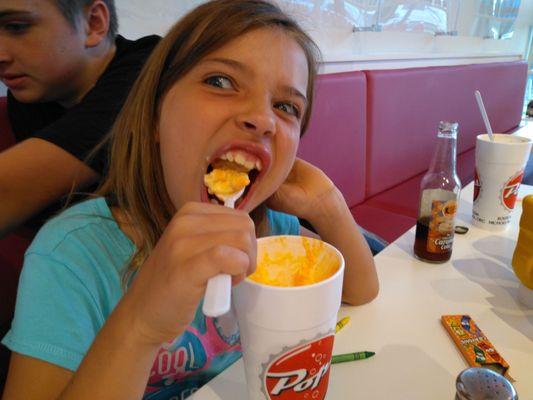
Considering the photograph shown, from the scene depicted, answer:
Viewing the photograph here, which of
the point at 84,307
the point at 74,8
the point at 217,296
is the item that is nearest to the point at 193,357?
the point at 84,307

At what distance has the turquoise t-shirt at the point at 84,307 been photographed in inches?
24.1

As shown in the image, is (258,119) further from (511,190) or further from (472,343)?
(511,190)

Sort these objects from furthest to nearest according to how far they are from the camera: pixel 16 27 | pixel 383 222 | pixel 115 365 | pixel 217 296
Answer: pixel 383 222, pixel 16 27, pixel 115 365, pixel 217 296

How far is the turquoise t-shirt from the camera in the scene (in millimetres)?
612

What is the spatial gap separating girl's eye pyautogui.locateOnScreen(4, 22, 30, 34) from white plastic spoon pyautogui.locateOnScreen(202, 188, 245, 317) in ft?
3.31

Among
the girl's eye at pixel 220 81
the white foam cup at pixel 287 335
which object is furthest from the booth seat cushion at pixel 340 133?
the white foam cup at pixel 287 335

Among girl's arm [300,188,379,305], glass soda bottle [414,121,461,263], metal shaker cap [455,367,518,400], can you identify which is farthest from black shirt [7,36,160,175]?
metal shaker cap [455,367,518,400]

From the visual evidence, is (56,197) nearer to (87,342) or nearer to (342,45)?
(87,342)

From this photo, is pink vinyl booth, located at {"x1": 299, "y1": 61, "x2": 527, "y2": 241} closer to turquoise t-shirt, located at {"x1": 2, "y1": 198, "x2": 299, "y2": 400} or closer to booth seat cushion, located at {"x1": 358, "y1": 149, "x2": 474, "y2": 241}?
booth seat cushion, located at {"x1": 358, "y1": 149, "x2": 474, "y2": 241}

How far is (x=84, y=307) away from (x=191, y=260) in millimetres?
336

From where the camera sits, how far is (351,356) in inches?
24.9

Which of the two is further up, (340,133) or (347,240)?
(347,240)

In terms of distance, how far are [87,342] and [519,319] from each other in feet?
2.44

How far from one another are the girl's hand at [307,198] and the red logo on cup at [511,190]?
477 mm
